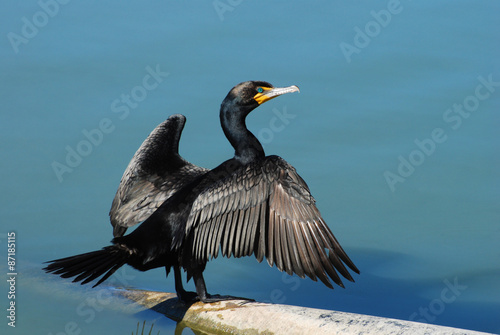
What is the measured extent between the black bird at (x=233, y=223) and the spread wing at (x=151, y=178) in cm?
1

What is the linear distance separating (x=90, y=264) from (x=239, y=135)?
1321mm

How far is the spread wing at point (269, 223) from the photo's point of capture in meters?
4.82

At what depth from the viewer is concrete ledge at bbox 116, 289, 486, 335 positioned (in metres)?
4.64

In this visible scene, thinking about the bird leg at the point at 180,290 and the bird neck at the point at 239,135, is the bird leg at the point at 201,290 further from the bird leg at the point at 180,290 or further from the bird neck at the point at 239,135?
the bird neck at the point at 239,135

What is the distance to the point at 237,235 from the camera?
197 inches

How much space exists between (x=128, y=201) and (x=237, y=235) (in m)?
1.20

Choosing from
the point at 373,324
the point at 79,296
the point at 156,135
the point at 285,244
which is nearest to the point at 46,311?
the point at 79,296

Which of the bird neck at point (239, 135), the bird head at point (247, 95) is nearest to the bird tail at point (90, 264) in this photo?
the bird neck at point (239, 135)

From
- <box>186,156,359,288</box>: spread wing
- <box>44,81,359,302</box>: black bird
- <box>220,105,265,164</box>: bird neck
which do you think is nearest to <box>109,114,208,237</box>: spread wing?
<box>44,81,359,302</box>: black bird

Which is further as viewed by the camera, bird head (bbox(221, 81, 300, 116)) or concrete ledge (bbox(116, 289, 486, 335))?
bird head (bbox(221, 81, 300, 116))

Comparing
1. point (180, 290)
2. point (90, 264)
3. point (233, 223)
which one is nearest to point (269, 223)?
point (233, 223)

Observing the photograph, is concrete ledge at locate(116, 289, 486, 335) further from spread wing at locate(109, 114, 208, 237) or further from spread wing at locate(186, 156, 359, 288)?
spread wing at locate(109, 114, 208, 237)

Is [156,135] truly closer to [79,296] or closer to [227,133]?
[227,133]

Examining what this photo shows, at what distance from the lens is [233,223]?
5.04 m
